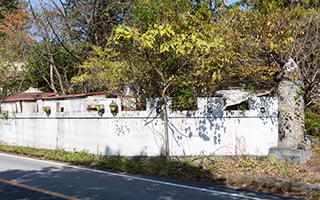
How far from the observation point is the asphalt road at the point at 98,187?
25.5 ft

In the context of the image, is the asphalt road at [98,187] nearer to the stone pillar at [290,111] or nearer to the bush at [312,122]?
the stone pillar at [290,111]

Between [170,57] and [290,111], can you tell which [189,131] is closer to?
[170,57]

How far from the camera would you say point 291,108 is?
12273 mm

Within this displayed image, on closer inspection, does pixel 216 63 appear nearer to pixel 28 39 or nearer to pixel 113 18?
pixel 113 18

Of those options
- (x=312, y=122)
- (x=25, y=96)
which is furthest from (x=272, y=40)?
(x=25, y=96)

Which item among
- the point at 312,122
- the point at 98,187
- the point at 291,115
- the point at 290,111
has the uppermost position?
the point at 290,111

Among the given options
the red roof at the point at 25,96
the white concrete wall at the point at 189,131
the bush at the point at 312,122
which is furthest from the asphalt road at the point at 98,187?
the red roof at the point at 25,96

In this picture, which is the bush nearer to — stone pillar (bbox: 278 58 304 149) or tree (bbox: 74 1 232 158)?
stone pillar (bbox: 278 58 304 149)

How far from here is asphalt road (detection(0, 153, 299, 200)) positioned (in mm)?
7762

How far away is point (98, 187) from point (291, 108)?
268 inches

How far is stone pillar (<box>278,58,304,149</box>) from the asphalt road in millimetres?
4293

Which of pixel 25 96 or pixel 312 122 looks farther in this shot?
pixel 25 96

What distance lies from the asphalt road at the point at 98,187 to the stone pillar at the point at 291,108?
4293mm

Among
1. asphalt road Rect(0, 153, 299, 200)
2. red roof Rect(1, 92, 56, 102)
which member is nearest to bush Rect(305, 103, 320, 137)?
asphalt road Rect(0, 153, 299, 200)
